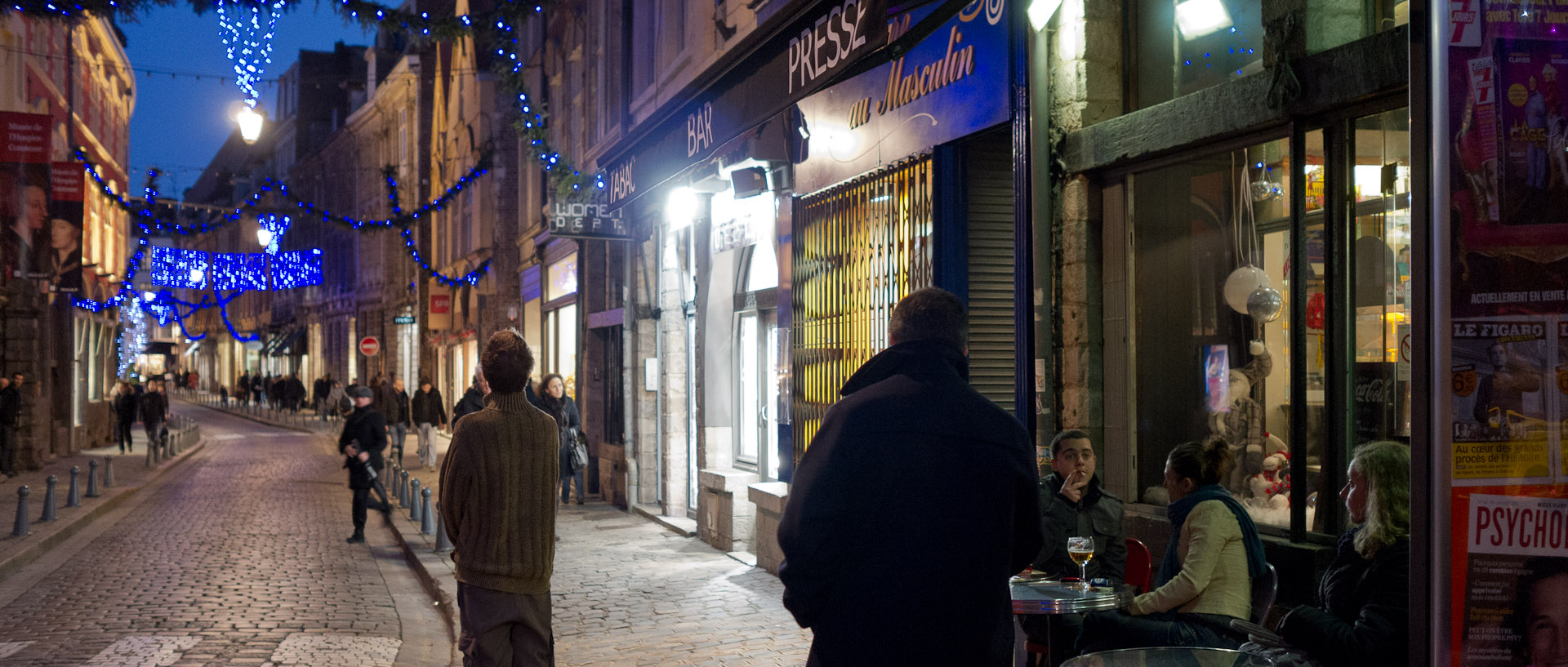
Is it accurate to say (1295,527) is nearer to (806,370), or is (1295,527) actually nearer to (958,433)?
(958,433)

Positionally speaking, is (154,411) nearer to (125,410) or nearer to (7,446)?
(125,410)

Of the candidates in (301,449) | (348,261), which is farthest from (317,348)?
(301,449)

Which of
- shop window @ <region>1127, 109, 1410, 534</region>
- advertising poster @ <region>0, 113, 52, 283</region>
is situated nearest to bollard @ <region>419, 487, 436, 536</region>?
shop window @ <region>1127, 109, 1410, 534</region>

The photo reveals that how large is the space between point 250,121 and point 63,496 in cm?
602

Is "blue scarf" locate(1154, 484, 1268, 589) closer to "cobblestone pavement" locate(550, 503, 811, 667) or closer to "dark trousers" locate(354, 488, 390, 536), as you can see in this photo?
"cobblestone pavement" locate(550, 503, 811, 667)

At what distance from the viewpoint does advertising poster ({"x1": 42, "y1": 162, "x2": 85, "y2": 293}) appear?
21.6 m

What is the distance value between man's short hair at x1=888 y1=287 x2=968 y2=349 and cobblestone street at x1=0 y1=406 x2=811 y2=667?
13.4ft

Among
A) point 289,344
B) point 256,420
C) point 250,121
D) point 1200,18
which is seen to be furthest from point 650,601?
point 289,344

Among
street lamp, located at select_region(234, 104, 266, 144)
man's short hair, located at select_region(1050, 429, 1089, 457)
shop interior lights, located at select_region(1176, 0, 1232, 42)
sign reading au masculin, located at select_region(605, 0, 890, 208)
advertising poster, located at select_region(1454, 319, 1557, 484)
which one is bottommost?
man's short hair, located at select_region(1050, 429, 1089, 457)

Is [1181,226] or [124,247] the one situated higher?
[124,247]

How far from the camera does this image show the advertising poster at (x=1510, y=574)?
3.34 metres

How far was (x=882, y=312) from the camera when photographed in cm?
898

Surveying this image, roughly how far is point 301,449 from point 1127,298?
26.5 m

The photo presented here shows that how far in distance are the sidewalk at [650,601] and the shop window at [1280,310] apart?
8.17ft
